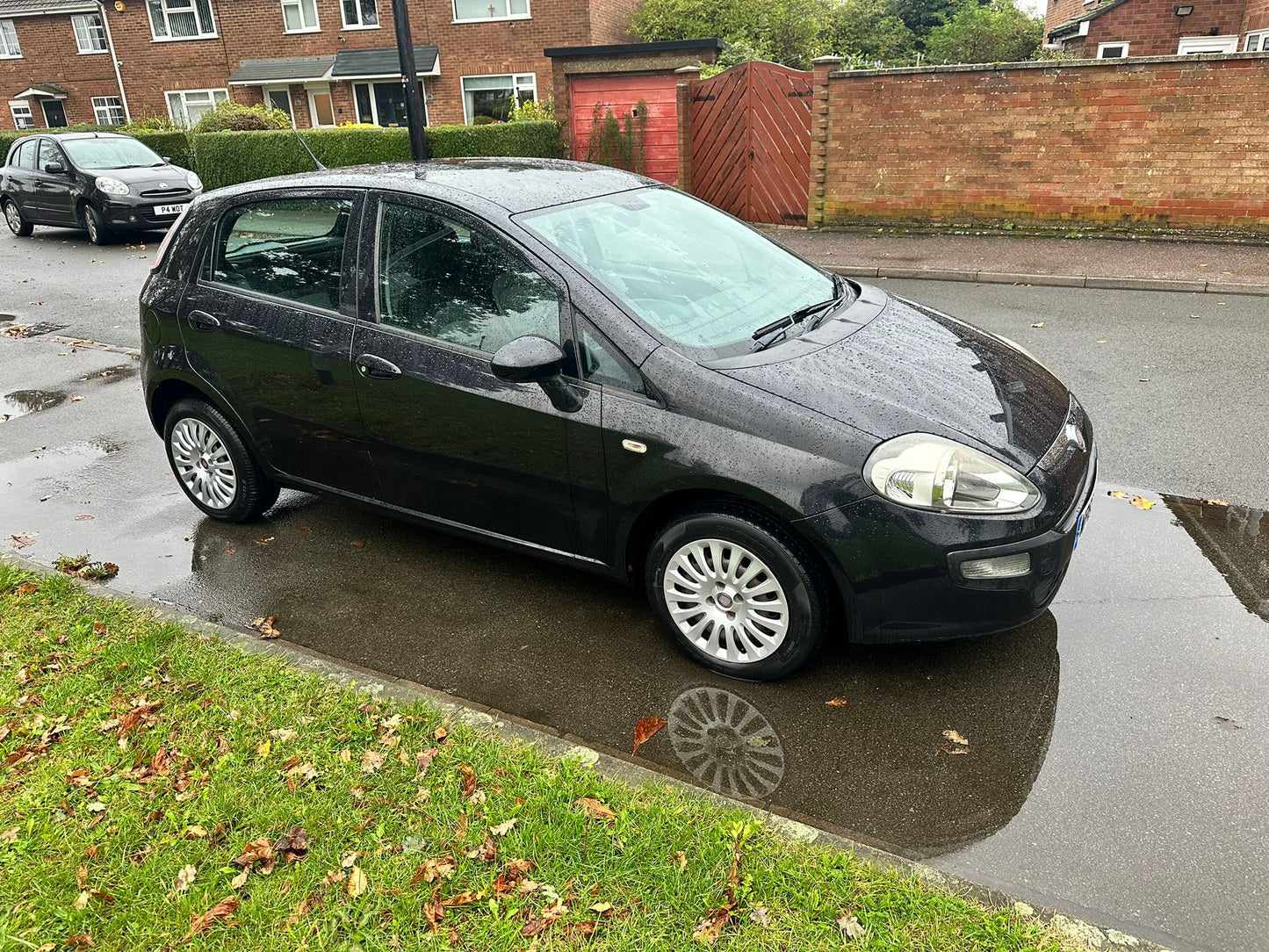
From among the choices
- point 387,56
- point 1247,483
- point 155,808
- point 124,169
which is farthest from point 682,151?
point 387,56

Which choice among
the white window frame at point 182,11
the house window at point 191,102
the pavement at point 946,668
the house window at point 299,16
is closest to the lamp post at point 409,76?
the pavement at point 946,668

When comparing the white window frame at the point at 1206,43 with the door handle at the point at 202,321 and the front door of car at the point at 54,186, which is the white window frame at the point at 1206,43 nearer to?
the front door of car at the point at 54,186

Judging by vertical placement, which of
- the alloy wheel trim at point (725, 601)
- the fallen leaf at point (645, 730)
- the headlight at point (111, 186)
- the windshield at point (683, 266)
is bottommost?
the fallen leaf at point (645, 730)

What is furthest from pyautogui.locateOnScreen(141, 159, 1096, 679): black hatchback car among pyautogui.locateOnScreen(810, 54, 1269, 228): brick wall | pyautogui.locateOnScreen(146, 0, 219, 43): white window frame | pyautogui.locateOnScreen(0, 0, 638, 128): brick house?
pyautogui.locateOnScreen(146, 0, 219, 43): white window frame

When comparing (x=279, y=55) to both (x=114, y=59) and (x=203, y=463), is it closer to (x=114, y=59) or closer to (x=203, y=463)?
(x=114, y=59)

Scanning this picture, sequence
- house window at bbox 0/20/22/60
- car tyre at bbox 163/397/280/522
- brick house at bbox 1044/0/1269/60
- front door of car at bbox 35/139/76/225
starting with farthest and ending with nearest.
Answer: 1. house window at bbox 0/20/22/60
2. brick house at bbox 1044/0/1269/60
3. front door of car at bbox 35/139/76/225
4. car tyre at bbox 163/397/280/522

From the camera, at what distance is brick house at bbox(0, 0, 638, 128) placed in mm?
27297

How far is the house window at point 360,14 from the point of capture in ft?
94.9

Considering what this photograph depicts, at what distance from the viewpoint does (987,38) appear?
110ft

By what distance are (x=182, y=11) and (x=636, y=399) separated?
34.8 m

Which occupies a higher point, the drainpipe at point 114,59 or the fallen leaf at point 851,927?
the drainpipe at point 114,59

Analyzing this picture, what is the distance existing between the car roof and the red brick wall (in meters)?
35.5

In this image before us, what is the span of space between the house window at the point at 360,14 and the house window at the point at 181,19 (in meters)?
5.10

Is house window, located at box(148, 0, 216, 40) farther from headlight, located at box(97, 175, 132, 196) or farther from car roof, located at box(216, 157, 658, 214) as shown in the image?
car roof, located at box(216, 157, 658, 214)
